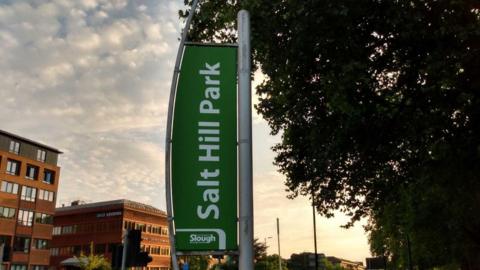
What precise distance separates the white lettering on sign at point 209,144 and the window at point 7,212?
6779 cm

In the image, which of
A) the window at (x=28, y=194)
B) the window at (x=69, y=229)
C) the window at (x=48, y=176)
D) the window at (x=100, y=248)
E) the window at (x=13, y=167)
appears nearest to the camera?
the window at (x=13, y=167)

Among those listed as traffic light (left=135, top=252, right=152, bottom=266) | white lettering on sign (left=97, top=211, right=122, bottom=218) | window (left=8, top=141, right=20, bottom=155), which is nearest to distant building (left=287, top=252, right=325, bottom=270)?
traffic light (left=135, top=252, right=152, bottom=266)

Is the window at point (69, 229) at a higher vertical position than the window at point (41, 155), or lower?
lower

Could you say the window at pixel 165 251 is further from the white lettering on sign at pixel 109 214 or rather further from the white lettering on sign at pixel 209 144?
the white lettering on sign at pixel 209 144

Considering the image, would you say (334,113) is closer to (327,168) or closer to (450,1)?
(327,168)

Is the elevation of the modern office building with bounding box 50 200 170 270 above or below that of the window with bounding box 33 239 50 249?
above

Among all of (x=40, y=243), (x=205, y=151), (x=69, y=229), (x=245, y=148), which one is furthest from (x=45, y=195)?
(x=245, y=148)

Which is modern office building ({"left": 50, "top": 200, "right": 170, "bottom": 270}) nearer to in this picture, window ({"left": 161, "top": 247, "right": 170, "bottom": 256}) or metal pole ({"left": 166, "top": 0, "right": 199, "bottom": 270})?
window ({"left": 161, "top": 247, "right": 170, "bottom": 256})

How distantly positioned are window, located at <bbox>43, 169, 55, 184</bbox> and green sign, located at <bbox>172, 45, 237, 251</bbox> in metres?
75.9

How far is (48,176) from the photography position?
78.0 m

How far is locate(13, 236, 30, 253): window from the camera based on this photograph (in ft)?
224

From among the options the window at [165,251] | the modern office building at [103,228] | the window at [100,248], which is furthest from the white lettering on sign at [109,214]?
the window at [165,251]

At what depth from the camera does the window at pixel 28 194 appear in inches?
2820

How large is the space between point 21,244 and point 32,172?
10.4 meters
